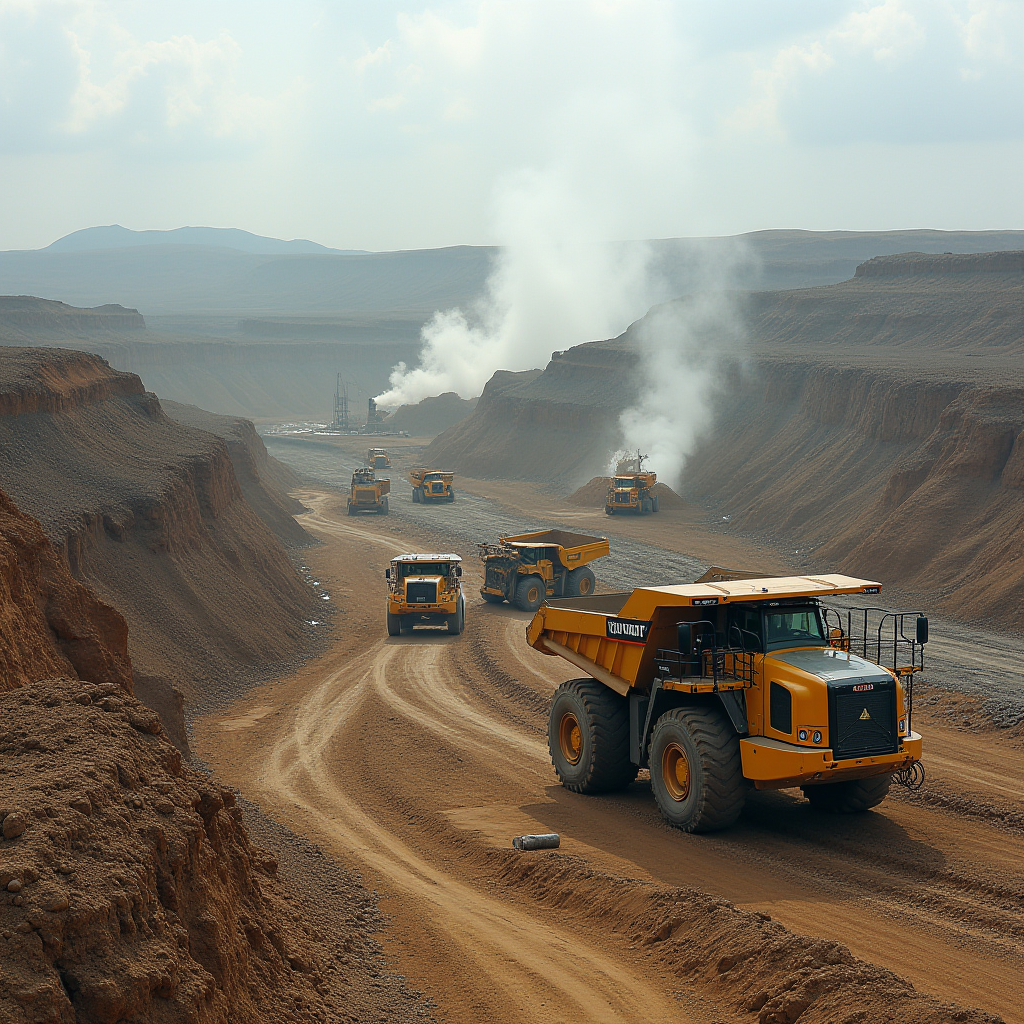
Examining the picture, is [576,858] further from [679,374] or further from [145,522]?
[679,374]

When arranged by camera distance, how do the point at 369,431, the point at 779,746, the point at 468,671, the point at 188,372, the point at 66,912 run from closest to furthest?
the point at 66,912 < the point at 779,746 < the point at 468,671 < the point at 369,431 < the point at 188,372

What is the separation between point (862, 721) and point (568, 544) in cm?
2072

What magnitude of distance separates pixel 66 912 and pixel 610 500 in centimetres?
4609

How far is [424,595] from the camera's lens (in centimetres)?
2770

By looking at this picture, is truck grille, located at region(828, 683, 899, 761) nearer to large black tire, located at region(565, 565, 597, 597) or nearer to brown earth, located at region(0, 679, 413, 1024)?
brown earth, located at region(0, 679, 413, 1024)

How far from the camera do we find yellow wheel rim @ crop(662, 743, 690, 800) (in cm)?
1324

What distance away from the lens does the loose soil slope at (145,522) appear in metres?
22.3

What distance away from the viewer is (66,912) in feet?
20.2

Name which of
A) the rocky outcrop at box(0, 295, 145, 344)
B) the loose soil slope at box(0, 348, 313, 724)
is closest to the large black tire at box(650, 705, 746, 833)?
the loose soil slope at box(0, 348, 313, 724)

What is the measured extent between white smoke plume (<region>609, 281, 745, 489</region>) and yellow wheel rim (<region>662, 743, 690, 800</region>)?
148 ft

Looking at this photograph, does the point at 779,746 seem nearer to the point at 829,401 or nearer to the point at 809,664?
the point at 809,664

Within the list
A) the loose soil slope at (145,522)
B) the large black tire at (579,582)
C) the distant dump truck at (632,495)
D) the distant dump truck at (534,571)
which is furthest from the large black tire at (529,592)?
the distant dump truck at (632,495)

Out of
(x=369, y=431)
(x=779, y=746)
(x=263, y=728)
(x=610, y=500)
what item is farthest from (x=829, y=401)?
(x=369, y=431)

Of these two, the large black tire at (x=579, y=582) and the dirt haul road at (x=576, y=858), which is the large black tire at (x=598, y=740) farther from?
the large black tire at (x=579, y=582)
